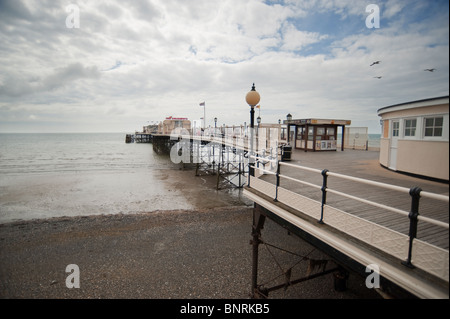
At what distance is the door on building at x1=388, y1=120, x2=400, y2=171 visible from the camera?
21.9 feet

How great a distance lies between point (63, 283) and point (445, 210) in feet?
30.3

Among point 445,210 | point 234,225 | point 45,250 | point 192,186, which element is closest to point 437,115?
point 445,210

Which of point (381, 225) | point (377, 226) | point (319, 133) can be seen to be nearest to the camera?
point (377, 226)

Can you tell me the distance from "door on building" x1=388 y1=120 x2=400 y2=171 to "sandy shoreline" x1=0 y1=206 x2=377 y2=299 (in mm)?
3630

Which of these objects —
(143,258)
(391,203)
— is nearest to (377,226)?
(391,203)

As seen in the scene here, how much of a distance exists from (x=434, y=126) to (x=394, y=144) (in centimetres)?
208

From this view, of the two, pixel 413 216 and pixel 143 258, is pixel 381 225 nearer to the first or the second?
pixel 413 216

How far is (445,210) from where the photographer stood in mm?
3570

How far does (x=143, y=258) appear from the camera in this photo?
Answer: 25.4 ft

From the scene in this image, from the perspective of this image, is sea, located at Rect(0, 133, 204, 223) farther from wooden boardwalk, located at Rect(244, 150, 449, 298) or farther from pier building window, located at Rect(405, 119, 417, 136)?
pier building window, located at Rect(405, 119, 417, 136)
